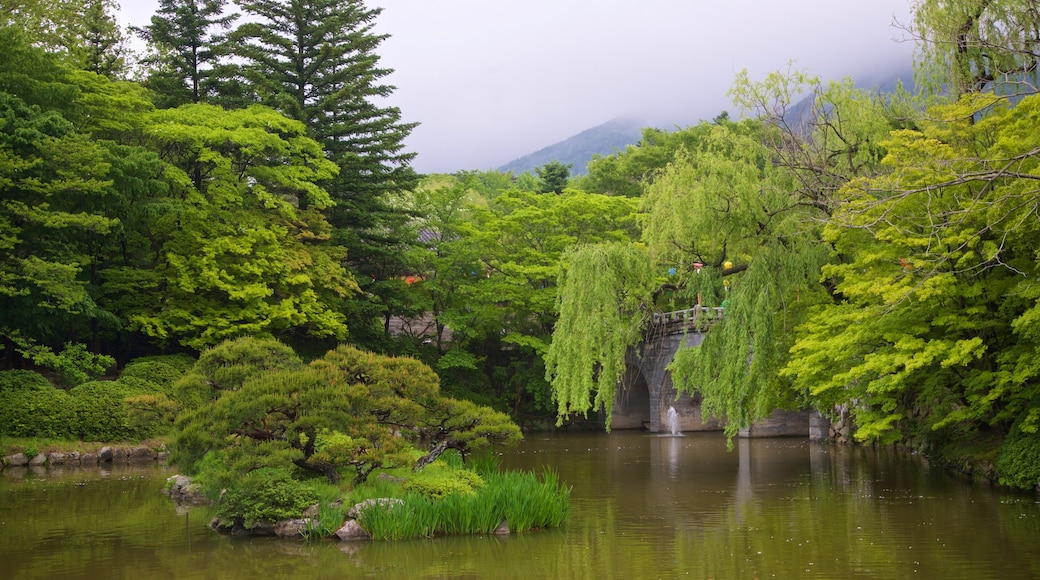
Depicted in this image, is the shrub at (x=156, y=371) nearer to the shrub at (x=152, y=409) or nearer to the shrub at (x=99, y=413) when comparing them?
the shrub at (x=99, y=413)

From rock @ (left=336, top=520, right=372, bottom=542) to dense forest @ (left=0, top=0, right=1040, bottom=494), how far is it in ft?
12.3

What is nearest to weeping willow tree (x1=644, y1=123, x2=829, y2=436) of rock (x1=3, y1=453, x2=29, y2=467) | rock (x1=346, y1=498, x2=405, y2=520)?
rock (x1=346, y1=498, x2=405, y2=520)

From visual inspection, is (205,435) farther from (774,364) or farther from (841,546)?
(774,364)

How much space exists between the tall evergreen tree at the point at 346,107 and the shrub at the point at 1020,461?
61.1ft

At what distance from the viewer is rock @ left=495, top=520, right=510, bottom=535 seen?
35.0 ft

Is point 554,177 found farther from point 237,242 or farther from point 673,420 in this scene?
point 237,242

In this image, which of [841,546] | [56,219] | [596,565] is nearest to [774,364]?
[841,546]

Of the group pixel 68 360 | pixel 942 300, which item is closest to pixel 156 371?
pixel 68 360

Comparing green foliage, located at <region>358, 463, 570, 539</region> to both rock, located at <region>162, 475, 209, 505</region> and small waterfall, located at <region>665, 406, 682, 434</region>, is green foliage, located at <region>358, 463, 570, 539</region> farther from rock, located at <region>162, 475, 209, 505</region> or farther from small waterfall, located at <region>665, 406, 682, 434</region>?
small waterfall, located at <region>665, 406, 682, 434</region>

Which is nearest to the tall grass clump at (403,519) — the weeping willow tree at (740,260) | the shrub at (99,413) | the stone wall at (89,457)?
the weeping willow tree at (740,260)

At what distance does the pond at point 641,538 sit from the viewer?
879cm

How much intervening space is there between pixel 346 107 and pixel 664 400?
46.1 ft

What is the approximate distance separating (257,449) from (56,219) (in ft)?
40.8

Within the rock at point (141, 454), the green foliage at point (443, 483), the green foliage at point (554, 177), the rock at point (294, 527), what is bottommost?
the rock at point (294, 527)
